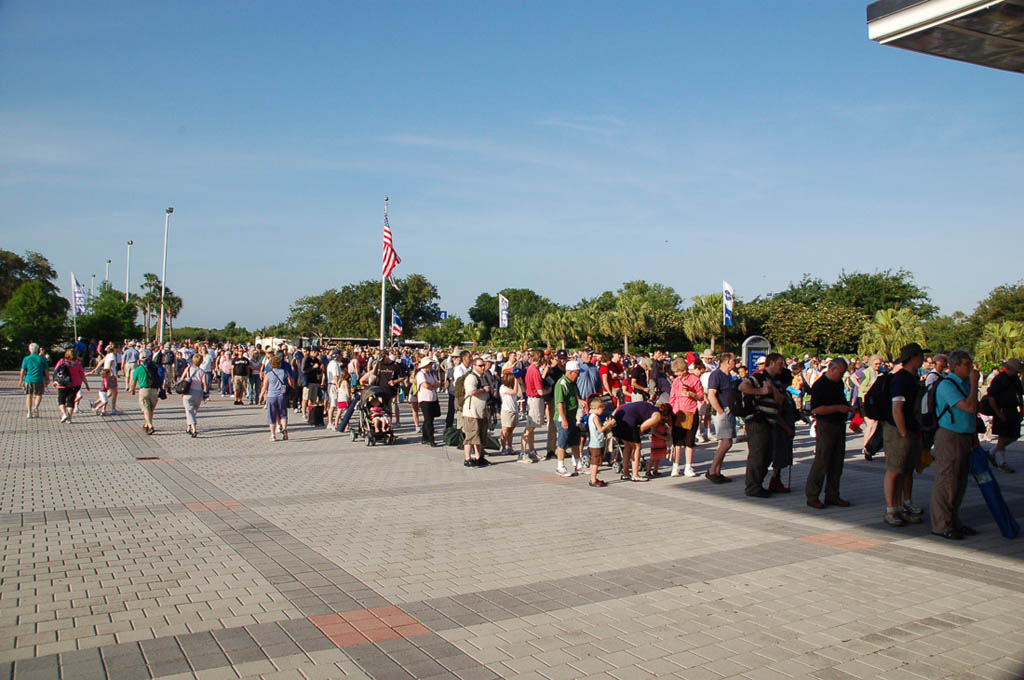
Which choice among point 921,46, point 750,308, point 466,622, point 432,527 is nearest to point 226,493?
point 432,527

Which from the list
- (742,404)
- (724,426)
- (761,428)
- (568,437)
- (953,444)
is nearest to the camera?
(953,444)

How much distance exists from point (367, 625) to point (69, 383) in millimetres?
15478

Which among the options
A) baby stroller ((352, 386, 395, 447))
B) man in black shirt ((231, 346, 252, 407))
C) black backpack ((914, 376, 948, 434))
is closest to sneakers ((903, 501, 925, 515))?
black backpack ((914, 376, 948, 434))

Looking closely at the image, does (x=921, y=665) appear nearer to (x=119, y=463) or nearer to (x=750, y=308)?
(x=119, y=463)

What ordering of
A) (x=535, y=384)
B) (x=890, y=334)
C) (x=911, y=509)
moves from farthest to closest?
(x=890, y=334) → (x=535, y=384) → (x=911, y=509)

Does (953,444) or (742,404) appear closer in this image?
(953,444)

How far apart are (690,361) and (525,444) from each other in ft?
10.6

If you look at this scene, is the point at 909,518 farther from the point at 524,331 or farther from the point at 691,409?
the point at 524,331

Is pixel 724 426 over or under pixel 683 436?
over

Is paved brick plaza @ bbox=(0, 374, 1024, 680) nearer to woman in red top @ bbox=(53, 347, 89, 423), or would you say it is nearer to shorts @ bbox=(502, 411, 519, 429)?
shorts @ bbox=(502, 411, 519, 429)

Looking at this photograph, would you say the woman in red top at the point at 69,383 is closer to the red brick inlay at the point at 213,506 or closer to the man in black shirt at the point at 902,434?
the red brick inlay at the point at 213,506

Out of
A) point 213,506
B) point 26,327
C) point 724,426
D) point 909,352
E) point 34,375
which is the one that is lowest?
point 213,506

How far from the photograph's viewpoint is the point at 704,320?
54812mm

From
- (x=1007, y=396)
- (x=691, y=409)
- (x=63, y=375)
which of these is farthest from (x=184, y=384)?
(x=1007, y=396)
